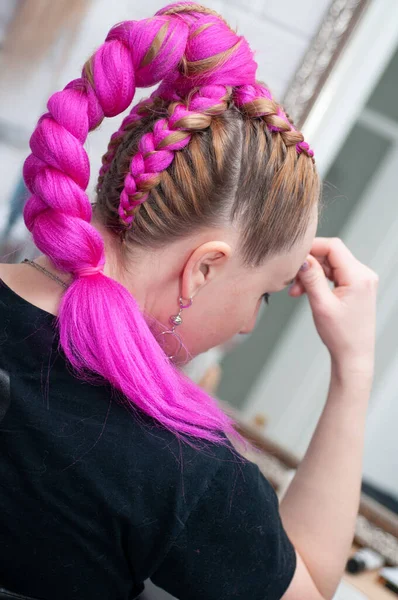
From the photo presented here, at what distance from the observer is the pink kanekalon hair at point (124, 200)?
0.56 metres

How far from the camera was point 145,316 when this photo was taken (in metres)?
0.66

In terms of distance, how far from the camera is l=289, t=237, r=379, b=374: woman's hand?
0.76 m

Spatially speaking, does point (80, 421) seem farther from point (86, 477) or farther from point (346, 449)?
point (346, 449)

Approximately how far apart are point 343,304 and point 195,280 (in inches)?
9.8

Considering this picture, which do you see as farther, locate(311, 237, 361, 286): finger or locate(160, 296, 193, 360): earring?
locate(311, 237, 361, 286): finger

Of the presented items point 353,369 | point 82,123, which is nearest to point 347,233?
point 353,369

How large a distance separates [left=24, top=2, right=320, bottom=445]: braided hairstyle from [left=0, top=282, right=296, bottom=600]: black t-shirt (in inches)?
1.0

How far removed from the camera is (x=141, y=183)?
0.58 m

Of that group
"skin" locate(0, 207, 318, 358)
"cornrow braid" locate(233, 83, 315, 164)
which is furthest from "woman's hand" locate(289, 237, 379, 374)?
"cornrow braid" locate(233, 83, 315, 164)

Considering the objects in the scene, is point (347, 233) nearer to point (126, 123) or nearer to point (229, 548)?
point (126, 123)

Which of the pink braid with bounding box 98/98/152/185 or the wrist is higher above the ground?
the pink braid with bounding box 98/98/152/185

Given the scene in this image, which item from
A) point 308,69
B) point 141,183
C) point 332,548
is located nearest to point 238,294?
point 141,183

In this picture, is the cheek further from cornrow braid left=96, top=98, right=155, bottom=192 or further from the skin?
cornrow braid left=96, top=98, right=155, bottom=192


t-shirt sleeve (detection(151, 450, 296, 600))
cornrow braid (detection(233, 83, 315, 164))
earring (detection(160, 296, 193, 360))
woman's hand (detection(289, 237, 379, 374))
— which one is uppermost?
cornrow braid (detection(233, 83, 315, 164))
